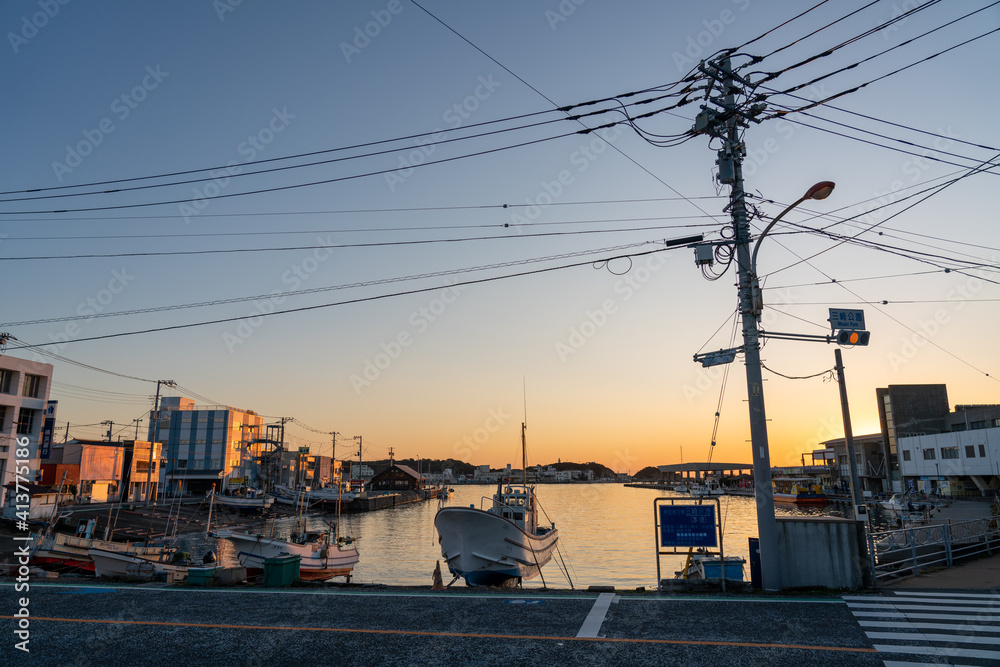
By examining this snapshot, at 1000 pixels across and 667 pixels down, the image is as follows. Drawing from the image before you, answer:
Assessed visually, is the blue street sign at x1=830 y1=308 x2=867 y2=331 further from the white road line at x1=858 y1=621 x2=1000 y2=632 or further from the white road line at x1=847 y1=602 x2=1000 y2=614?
the white road line at x1=858 y1=621 x2=1000 y2=632

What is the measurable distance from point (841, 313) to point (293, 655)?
1487cm

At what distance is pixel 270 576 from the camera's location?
52.0ft

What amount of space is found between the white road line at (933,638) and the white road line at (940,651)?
431 millimetres

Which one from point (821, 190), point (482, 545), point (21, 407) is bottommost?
point (482, 545)

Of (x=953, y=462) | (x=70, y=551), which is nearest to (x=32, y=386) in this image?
(x=70, y=551)

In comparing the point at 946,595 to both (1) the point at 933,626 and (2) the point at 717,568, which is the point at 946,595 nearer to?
(1) the point at 933,626

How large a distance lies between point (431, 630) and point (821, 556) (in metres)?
9.56

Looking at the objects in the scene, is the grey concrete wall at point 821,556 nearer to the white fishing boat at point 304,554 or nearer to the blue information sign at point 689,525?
the blue information sign at point 689,525

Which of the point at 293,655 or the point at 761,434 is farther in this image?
the point at 761,434

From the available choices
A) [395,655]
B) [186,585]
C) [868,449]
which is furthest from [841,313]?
[868,449]

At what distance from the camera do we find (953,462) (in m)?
80.8

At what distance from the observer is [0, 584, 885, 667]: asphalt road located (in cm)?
913


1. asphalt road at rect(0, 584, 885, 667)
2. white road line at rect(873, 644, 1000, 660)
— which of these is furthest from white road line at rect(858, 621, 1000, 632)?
white road line at rect(873, 644, 1000, 660)

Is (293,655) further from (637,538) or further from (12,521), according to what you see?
(637,538)
